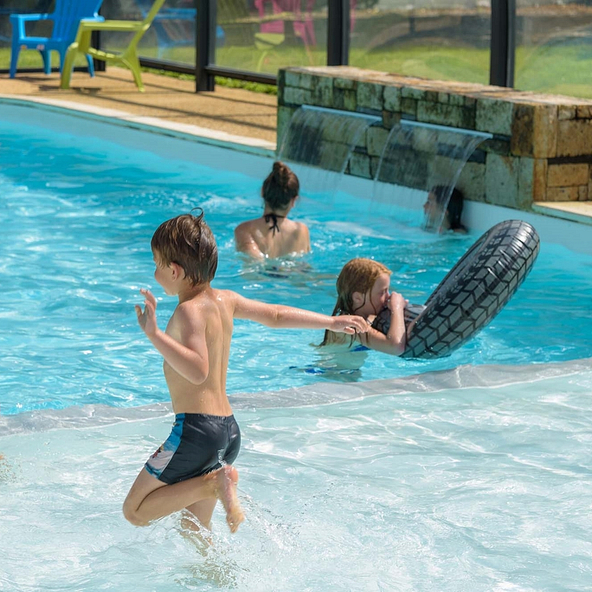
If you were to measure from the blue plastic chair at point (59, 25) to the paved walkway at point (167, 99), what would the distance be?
1.74 feet

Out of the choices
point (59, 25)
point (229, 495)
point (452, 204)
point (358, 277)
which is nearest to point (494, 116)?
point (452, 204)

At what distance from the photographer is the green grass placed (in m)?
11.1

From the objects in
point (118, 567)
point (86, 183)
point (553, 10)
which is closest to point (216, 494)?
point (118, 567)

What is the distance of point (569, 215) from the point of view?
7965mm

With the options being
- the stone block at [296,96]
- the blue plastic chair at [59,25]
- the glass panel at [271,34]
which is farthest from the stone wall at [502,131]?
the blue plastic chair at [59,25]

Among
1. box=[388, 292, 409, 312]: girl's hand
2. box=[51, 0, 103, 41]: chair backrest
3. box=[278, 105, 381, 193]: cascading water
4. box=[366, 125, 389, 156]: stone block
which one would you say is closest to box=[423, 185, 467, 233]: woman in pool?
box=[366, 125, 389, 156]: stone block

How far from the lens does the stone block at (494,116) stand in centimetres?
842

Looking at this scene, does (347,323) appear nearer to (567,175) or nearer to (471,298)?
(471,298)

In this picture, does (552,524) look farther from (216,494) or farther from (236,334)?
(236,334)

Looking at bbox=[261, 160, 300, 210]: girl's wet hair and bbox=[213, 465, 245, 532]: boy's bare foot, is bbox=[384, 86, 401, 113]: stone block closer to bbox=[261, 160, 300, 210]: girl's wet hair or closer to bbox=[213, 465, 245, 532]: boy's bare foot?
bbox=[261, 160, 300, 210]: girl's wet hair

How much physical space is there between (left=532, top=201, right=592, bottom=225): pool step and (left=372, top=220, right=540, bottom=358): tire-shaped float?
237cm

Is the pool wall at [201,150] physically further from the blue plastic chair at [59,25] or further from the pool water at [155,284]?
the blue plastic chair at [59,25]

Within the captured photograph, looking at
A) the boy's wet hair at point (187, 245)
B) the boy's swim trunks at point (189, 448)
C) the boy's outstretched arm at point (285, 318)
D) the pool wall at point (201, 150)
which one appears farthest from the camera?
the pool wall at point (201, 150)

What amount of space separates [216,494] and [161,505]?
173 mm
